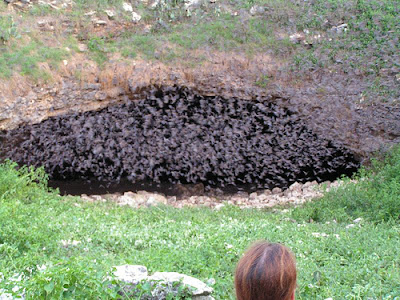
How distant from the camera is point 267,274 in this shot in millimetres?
1677

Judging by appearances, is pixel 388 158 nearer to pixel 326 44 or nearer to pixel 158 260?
pixel 326 44

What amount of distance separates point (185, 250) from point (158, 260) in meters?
0.48

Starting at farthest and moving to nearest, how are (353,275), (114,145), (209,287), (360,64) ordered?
(360,64)
(114,145)
(353,275)
(209,287)

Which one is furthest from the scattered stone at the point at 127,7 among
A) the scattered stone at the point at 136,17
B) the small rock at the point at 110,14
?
the small rock at the point at 110,14

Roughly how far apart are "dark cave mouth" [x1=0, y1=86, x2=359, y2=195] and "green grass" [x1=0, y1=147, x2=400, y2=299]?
2.41 meters

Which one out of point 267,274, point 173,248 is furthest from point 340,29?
point 267,274

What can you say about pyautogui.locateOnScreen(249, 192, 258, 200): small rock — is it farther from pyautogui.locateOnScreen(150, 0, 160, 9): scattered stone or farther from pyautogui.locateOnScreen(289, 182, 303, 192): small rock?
pyautogui.locateOnScreen(150, 0, 160, 9): scattered stone

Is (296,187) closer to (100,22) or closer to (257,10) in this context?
(257,10)

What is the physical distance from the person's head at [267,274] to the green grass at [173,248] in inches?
52.0

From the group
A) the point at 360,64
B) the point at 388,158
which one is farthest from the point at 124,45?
the point at 388,158

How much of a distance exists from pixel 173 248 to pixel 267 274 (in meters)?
2.60

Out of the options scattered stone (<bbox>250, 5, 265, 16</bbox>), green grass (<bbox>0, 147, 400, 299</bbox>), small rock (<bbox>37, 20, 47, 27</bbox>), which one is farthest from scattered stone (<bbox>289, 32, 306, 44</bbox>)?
green grass (<bbox>0, 147, 400, 299</bbox>)

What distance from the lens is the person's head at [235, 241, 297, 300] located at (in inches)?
66.1

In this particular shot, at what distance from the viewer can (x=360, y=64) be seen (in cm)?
1097
